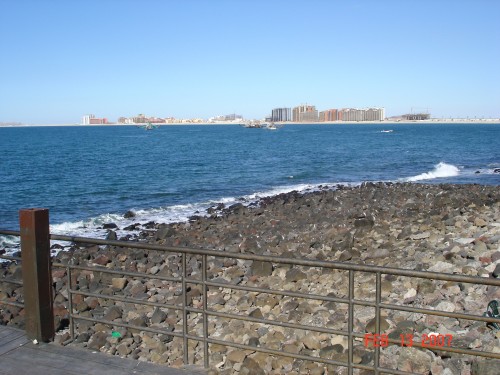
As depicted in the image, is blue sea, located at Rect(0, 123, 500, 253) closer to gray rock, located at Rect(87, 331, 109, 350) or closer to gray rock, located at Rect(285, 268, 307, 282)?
gray rock, located at Rect(87, 331, 109, 350)

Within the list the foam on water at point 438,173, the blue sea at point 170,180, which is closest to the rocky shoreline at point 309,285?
the blue sea at point 170,180

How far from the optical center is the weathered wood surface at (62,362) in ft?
14.7

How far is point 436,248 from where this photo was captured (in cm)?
1105

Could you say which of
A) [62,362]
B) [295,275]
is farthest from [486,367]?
[295,275]

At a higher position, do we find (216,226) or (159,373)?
(159,373)

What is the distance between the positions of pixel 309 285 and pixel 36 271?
19.4ft

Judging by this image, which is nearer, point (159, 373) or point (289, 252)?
point (159, 373)

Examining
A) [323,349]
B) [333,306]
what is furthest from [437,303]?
[323,349]

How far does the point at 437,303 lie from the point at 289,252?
225 inches

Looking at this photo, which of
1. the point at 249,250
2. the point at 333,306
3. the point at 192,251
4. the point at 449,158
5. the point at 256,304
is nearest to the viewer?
the point at 192,251

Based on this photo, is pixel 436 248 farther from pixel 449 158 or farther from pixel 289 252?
pixel 449 158

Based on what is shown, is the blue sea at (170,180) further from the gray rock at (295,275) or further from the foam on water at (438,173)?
the gray rock at (295,275)

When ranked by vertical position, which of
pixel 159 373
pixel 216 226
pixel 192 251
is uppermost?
pixel 192 251

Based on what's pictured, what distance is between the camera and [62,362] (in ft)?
15.2
